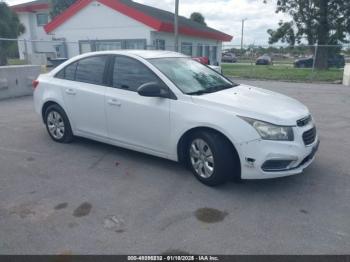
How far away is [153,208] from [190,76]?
199 centimetres

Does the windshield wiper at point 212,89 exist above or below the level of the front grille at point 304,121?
above

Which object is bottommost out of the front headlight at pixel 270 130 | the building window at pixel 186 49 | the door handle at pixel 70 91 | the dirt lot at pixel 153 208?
the dirt lot at pixel 153 208

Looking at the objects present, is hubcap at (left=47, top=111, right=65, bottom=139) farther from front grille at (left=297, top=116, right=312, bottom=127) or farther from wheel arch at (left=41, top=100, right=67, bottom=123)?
front grille at (left=297, top=116, right=312, bottom=127)

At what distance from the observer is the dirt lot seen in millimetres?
2867

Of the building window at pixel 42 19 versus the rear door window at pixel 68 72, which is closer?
the rear door window at pixel 68 72

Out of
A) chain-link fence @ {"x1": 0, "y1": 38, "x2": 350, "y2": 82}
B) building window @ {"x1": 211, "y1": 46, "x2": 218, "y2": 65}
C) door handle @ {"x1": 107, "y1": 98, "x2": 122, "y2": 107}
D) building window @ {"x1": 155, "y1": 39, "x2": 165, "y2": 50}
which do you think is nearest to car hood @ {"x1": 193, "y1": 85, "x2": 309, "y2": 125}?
door handle @ {"x1": 107, "y1": 98, "x2": 122, "y2": 107}

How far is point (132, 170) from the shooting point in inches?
176

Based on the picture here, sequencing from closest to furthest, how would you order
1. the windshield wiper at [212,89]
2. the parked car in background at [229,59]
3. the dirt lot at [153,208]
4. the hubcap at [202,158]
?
the dirt lot at [153,208]
the hubcap at [202,158]
the windshield wiper at [212,89]
the parked car in background at [229,59]

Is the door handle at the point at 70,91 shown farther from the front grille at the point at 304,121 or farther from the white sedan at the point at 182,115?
the front grille at the point at 304,121

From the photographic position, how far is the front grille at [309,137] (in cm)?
375

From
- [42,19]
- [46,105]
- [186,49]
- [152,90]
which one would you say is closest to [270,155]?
[152,90]

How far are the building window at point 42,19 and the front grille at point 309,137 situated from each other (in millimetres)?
37583

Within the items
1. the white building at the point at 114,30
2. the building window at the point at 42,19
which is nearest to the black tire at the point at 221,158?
the white building at the point at 114,30

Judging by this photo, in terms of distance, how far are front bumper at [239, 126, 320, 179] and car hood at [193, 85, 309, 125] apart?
0.24m
